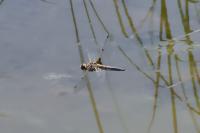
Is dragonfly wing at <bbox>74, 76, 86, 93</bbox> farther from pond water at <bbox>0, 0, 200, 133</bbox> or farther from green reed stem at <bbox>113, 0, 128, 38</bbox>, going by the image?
green reed stem at <bbox>113, 0, 128, 38</bbox>

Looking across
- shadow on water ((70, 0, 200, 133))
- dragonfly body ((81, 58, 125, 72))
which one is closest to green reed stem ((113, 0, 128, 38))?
shadow on water ((70, 0, 200, 133))

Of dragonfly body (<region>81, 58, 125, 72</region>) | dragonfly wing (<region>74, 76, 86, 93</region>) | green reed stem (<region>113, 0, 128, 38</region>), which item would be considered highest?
green reed stem (<region>113, 0, 128, 38</region>)

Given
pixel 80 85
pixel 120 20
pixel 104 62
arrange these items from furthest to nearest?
pixel 120 20, pixel 104 62, pixel 80 85

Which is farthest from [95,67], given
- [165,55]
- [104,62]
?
[165,55]

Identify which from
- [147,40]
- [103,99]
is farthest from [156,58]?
[103,99]

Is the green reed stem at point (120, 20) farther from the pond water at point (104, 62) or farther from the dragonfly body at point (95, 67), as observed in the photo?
the dragonfly body at point (95, 67)

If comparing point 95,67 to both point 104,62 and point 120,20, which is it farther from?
point 120,20

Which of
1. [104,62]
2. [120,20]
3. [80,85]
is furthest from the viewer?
[120,20]

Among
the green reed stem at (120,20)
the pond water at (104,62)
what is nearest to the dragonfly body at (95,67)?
the pond water at (104,62)
